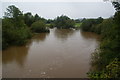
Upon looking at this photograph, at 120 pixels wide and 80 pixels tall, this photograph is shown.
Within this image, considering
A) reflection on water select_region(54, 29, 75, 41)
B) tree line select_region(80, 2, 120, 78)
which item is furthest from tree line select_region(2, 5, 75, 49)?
tree line select_region(80, 2, 120, 78)

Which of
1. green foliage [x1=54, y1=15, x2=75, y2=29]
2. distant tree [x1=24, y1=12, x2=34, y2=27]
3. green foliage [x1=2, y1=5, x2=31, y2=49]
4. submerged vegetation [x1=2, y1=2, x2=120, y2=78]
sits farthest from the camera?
green foliage [x1=54, y1=15, x2=75, y2=29]

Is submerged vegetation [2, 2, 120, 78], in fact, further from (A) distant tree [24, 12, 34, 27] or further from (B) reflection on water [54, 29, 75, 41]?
(B) reflection on water [54, 29, 75, 41]

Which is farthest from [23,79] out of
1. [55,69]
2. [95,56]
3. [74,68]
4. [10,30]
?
[10,30]

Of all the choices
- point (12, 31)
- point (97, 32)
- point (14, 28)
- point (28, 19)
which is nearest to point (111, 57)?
point (12, 31)

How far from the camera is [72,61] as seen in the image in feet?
27.3

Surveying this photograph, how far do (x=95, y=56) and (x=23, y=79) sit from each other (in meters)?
4.06

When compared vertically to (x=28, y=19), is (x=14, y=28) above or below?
below

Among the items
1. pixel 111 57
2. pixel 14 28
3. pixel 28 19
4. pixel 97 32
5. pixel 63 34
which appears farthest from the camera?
pixel 28 19

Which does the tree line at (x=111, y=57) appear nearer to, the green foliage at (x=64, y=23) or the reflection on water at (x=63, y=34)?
the reflection on water at (x=63, y=34)

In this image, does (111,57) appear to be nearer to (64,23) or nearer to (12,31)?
(12,31)

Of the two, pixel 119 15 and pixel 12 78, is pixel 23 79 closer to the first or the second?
pixel 12 78

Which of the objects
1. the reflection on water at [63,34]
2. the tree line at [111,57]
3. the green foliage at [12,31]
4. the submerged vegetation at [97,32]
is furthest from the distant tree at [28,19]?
the tree line at [111,57]

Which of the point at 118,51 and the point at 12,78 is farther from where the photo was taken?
the point at 12,78

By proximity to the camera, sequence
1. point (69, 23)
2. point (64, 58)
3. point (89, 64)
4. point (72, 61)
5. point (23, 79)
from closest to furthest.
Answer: point (23, 79), point (89, 64), point (72, 61), point (64, 58), point (69, 23)
